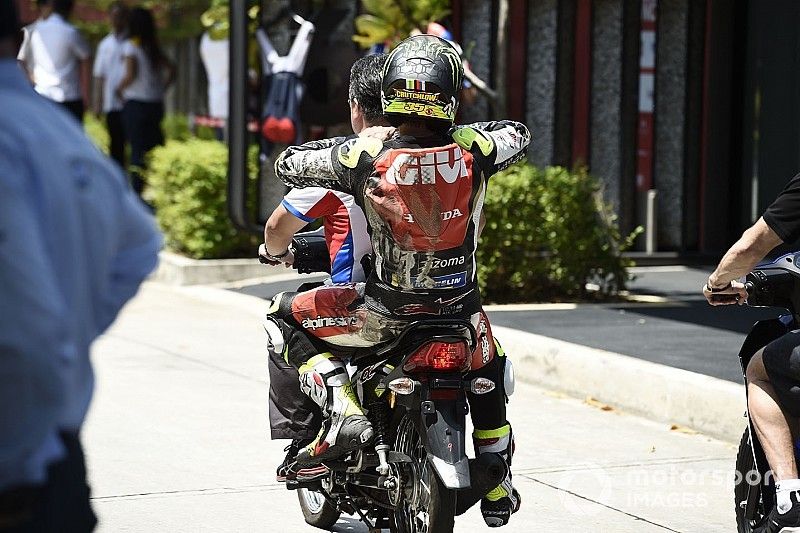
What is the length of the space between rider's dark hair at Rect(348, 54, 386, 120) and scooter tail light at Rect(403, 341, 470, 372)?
0.85 meters

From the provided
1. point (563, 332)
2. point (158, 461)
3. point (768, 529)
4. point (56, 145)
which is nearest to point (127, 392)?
point (158, 461)

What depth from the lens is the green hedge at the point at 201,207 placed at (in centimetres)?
1262

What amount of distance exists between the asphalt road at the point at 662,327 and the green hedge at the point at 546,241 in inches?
12.9

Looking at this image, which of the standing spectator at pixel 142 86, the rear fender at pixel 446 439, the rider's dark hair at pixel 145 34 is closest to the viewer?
the rear fender at pixel 446 439

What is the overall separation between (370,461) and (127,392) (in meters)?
3.48

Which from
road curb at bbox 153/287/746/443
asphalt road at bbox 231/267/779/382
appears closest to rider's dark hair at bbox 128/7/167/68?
asphalt road at bbox 231/267/779/382

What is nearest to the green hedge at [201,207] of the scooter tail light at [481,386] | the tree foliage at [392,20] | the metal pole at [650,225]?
the tree foliage at [392,20]

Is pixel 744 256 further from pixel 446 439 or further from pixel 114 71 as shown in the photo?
pixel 114 71

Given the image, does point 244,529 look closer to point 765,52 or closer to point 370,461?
point 370,461

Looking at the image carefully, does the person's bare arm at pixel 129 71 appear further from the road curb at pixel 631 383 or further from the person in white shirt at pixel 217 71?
the road curb at pixel 631 383

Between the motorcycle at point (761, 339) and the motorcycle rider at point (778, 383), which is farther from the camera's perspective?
the motorcycle at point (761, 339)

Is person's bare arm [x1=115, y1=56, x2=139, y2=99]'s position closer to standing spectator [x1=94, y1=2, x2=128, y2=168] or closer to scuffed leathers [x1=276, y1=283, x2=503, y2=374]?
standing spectator [x1=94, y1=2, x2=128, y2=168]

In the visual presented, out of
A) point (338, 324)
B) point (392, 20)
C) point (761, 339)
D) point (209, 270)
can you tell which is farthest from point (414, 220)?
point (209, 270)

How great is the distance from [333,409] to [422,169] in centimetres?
88
